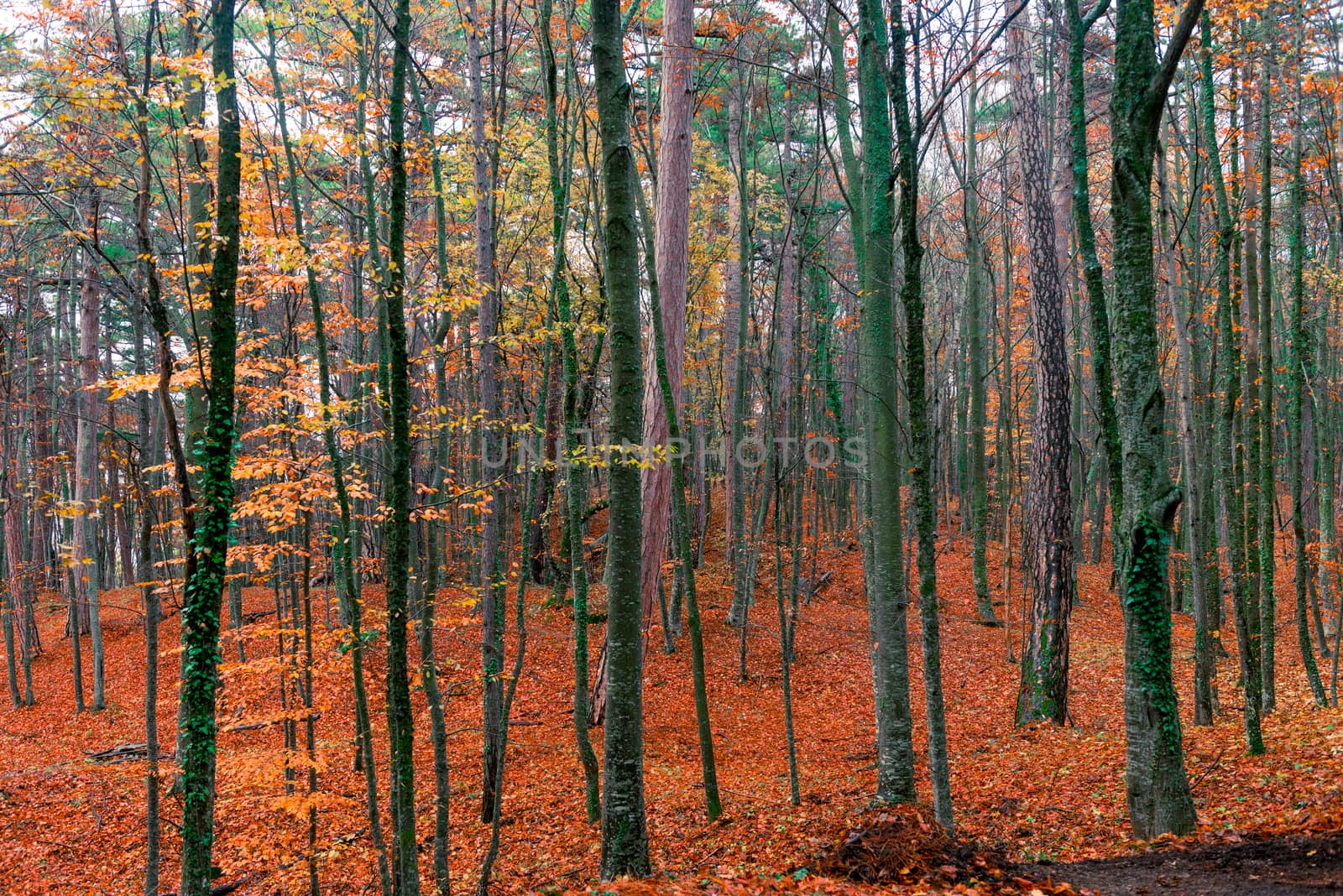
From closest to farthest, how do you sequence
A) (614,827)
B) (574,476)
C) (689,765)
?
(614,827) < (574,476) < (689,765)

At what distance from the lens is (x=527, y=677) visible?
12.4 meters

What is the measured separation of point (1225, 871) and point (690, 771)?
5.78 meters

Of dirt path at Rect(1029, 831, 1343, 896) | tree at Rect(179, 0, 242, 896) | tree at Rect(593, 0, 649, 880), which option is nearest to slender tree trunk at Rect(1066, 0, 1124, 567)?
dirt path at Rect(1029, 831, 1343, 896)

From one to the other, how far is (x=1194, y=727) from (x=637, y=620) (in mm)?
6444

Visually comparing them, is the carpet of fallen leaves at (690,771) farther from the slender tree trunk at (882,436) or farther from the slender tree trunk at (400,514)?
the slender tree trunk at (400,514)

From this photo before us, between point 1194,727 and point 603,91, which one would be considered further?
point 1194,727

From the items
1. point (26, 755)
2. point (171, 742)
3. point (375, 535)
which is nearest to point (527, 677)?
point (171, 742)

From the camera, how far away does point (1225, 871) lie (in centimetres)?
380

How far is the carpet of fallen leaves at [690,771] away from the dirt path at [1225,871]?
278 mm

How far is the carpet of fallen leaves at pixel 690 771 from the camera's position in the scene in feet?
17.3

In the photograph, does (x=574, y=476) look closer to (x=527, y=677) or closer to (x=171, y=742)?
(x=527, y=677)

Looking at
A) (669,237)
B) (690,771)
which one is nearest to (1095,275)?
(669,237)

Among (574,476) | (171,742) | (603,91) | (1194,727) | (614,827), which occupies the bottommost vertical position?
(171,742)

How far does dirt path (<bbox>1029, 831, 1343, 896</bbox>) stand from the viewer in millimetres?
3516
